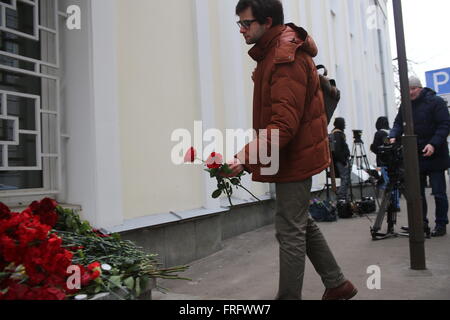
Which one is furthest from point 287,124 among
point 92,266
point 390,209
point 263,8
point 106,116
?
point 390,209

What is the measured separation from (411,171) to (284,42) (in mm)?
1920

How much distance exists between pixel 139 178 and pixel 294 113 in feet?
7.51

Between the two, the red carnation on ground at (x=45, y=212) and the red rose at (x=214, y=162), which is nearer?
the red carnation on ground at (x=45, y=212)

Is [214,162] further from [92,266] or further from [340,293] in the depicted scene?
[340,293]

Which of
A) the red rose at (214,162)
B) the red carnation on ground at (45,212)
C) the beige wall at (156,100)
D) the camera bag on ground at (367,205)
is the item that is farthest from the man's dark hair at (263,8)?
the camera bag on ground at (367,205)

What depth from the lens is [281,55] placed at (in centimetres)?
231

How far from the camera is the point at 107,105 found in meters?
3.69

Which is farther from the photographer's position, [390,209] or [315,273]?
[390,209]

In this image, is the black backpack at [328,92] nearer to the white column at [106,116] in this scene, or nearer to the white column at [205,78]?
the white column at [106,116]

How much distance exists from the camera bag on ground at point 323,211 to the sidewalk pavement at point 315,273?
1562 mm

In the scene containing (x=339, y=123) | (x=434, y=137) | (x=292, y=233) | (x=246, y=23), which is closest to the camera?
(x=292, y=233)

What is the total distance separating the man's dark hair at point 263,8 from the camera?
2.45m
